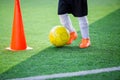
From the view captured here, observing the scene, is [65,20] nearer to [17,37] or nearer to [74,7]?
[74,7]

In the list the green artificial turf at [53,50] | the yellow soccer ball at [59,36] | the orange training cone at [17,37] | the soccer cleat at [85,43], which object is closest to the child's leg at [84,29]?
the soccer cleat at [85,43]

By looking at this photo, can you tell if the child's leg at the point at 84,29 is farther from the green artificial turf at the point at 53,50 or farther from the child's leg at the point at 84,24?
the green artificial turf at the point at 53,50

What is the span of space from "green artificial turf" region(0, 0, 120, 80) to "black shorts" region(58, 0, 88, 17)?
0.59m

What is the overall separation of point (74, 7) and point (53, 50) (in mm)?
794

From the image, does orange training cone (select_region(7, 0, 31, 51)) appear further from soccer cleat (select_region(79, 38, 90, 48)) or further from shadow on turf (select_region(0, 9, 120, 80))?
soccer cleat (select_region(79, 38, 90, 48))

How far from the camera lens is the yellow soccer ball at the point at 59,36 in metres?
6.14

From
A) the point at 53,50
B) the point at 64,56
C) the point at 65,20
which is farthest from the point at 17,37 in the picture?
the point at 64,56

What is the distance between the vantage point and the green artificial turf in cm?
502

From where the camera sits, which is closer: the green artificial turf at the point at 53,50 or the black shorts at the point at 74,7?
the green artificial turf at the point at 53,50

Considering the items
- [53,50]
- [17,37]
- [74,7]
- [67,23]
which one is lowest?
[53,50]

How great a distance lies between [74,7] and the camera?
6113mm

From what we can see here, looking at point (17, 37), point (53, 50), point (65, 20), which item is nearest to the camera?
point (53, 50)

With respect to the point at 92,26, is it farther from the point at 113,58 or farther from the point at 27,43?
the point at 113,58

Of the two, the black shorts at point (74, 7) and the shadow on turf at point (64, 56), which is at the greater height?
the black shorts at point (74, 7)
